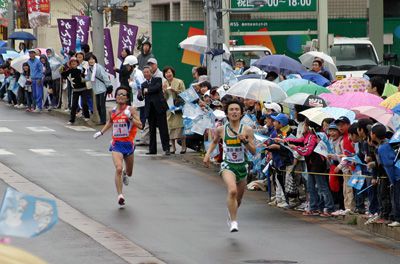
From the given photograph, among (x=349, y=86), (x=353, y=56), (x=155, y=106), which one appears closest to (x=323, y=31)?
(x=353, y=56)

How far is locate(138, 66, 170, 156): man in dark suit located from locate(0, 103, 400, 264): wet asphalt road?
0.45 m

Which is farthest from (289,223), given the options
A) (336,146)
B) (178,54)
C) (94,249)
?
(178,54)

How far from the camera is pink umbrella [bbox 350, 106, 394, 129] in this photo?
1483 cm

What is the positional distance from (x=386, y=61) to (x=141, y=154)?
10.9 m

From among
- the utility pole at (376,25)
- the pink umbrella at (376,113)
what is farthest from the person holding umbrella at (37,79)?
the pink umbrella at (376,113)

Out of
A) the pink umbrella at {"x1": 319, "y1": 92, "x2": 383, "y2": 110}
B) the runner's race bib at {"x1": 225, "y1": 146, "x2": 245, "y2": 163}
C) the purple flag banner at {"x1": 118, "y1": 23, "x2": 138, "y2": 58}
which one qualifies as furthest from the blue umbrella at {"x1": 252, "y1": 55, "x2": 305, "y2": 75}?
the purple flag banner at {"x1": 118, "y1": 23, "x2": 138, "y2": 58}

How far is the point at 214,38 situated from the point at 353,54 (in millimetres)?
10610

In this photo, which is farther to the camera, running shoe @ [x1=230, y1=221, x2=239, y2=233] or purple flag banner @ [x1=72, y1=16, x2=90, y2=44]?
purple flag banner @ [x1=72, y1=16, x2=90, y2=44]

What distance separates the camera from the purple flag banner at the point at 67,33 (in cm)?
3453

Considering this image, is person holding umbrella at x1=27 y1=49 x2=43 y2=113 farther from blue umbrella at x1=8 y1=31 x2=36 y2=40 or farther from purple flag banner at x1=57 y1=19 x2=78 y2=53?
blue umbrella at x1=8 y1=31 x2=36 y2=40

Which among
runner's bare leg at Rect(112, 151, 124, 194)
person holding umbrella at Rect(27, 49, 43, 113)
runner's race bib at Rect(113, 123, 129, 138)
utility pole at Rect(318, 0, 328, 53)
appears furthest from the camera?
person holding umbrella at Rect(27, 49, 43, 113)

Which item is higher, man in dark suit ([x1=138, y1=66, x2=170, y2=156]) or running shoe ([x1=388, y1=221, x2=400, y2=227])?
man in dark suit ([x1=138, y1=66, x2=170, y2=156])

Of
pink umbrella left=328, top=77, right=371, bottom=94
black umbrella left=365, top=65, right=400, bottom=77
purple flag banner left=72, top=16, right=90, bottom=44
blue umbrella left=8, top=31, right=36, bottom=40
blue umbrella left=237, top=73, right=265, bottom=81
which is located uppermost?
purple flag banner left=72, top=16, right=90, bottom=44

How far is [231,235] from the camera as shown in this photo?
1398 cm
